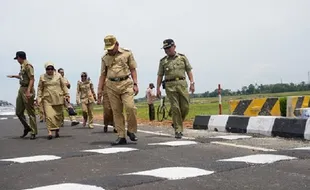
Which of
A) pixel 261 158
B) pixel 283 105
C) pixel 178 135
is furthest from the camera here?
pixel 283 105

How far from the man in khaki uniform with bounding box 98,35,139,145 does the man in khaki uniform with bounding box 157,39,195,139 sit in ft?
4.39

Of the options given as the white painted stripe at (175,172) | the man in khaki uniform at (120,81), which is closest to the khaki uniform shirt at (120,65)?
the man in khaki uniform at (120,81)

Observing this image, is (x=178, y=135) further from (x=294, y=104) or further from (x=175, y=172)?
(x=294, y=104)

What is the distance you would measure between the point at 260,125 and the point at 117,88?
3.34 meters

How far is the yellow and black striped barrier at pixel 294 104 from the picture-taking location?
515 inches

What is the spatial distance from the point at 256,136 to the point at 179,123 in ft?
5.37

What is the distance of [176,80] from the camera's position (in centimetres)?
1036

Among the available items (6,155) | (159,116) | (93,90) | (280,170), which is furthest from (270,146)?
(159,116)

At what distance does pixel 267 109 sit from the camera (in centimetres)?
1316

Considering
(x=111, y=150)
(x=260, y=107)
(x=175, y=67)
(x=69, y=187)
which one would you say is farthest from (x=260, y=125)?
(x=69, y=187)

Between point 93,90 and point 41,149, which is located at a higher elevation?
point 93,90

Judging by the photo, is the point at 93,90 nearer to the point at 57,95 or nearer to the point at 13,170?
the point at 57,95

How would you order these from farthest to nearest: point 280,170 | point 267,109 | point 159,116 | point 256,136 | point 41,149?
point 159,116
point 267,109
point 256,136
point 41,149
point 280,170

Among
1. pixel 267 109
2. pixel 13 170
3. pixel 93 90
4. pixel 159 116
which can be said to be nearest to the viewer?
pixel 13 170
